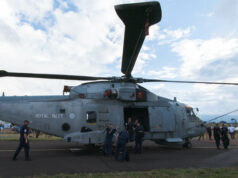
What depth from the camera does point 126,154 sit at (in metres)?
8.77

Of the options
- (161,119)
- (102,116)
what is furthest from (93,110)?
(161,119)

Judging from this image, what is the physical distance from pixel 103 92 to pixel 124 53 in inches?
186

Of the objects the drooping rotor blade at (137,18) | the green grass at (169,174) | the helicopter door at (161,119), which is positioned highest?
the drooping rotor blade at (137,18)

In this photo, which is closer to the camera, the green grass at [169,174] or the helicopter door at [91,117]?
the green grass at [169,174]

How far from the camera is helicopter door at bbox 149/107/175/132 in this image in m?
11.7

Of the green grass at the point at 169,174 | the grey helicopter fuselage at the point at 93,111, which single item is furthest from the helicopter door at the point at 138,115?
the green grass at the point at 169,174

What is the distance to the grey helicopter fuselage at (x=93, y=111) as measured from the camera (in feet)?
34.5

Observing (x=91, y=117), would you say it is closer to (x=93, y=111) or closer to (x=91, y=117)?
(x=91, y=117)

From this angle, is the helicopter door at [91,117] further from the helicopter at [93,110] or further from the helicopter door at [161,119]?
the helicopter door at [161,119]

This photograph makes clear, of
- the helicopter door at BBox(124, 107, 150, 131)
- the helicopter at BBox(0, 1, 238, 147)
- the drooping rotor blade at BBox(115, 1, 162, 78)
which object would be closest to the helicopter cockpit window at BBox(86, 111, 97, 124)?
the helicopter at BBox(0, 1, 238, 147)

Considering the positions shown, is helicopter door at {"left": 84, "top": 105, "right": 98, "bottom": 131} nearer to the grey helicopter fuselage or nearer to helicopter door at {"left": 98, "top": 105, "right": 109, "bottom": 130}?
the grey helicopter fuselage

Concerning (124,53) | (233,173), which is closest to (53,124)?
(124,53)

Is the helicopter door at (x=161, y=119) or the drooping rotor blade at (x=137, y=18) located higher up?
the drooping rotor blade at (x=137, y=18)

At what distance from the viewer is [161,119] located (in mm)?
11891
